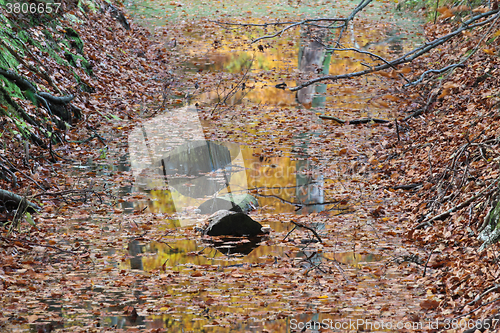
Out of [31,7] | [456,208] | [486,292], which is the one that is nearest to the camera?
[486,292]

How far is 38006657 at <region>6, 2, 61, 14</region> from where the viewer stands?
398 inches

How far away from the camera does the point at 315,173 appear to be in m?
8.87

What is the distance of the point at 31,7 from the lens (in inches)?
422

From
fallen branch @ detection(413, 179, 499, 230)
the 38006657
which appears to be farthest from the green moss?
fallen branch @ detection(413, 179, 499, 230)

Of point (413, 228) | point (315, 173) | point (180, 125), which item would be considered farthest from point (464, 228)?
point (180, 125)

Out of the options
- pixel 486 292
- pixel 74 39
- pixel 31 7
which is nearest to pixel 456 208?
pixel 486 292

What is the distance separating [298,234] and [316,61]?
403 inches

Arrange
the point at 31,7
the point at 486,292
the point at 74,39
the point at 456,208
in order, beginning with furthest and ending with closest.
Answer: the point at 74,39, the point at 31,7, the point at 456,208, the point at 486,292

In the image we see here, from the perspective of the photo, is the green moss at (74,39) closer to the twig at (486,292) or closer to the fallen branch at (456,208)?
the fallen branch at (456,208)

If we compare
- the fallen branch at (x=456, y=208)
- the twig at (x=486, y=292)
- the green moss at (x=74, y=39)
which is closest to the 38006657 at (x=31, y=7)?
the green moss at (x=74, y=39)

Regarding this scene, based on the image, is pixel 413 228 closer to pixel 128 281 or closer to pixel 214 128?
pixel 128 281

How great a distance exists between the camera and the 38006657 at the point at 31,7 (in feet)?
33.2

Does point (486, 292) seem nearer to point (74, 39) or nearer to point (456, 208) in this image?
point (456, 208)

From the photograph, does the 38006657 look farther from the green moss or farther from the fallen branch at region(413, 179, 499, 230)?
the fallen branch at region(413, 179, 499, 230)
